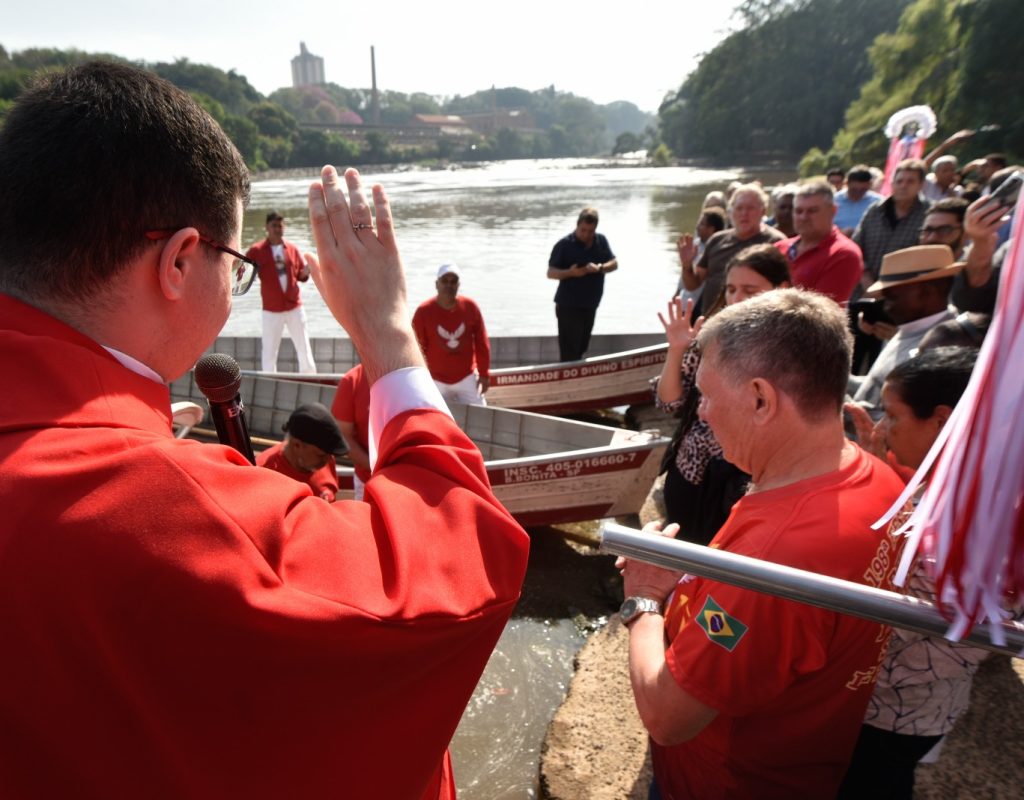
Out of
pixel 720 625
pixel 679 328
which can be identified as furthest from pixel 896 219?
pixel 720 625

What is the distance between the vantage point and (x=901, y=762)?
1802 millimetres

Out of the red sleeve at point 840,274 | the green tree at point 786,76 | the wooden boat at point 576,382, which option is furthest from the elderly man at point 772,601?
the green tree at point 786,76

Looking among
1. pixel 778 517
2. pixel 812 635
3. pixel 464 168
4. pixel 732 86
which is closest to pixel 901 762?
pixel 812 635

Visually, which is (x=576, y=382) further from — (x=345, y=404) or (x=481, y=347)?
(x=345, y=404)

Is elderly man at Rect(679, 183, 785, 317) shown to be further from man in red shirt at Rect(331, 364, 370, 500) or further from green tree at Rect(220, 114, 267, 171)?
green tree at Rect(220, 114, 267, 171)

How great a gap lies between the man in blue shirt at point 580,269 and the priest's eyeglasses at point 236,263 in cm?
625

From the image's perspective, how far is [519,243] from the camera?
24422mm

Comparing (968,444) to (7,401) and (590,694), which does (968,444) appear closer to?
(7,401)

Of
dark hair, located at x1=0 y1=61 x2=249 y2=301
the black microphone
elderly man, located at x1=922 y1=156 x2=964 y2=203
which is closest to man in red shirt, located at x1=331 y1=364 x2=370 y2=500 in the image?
the black microphone

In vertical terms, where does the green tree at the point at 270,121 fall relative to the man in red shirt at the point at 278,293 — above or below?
above

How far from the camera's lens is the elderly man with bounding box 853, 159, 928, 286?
219 inches

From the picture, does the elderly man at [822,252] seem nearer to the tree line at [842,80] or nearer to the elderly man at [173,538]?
the elderly man at [173,538]

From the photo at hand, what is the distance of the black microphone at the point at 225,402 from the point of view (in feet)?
4.85

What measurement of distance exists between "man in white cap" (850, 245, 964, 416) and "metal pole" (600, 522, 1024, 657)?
94.8 inches
